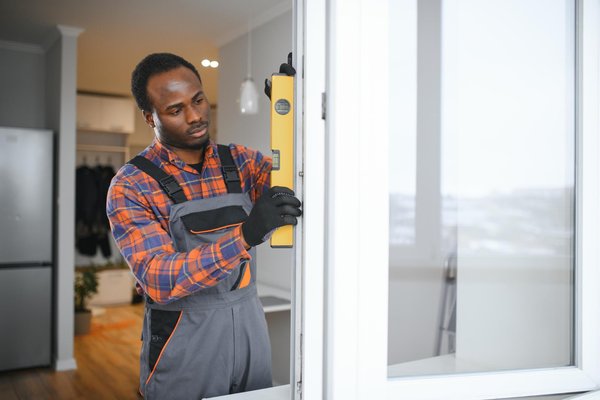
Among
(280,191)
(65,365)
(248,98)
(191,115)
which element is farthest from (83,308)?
(280,191)

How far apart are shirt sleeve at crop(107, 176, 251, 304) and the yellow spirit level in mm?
117

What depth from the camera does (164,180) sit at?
1.44 m

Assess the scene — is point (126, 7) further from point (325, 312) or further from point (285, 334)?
point (325, 312)

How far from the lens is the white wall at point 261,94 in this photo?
10.7 ft

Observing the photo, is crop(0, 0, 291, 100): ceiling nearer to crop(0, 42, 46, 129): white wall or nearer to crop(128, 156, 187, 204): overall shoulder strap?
crop(0, 42, 46, 129): white wall

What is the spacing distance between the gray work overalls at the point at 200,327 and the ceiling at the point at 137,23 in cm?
213

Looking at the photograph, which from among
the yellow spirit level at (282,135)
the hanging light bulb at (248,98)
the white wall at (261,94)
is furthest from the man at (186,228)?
the white wall at (261,94)

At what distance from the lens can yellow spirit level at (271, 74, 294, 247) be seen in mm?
1078

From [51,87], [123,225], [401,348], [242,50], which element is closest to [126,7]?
[242,50]

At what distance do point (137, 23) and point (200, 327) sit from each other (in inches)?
122

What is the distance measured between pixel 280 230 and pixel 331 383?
306 mm

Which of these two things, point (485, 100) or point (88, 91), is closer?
point (485, 100)

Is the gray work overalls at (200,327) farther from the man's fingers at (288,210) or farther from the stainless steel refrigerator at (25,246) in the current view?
the stainless steel refrigerator at (25,246)

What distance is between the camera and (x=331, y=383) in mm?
1037
